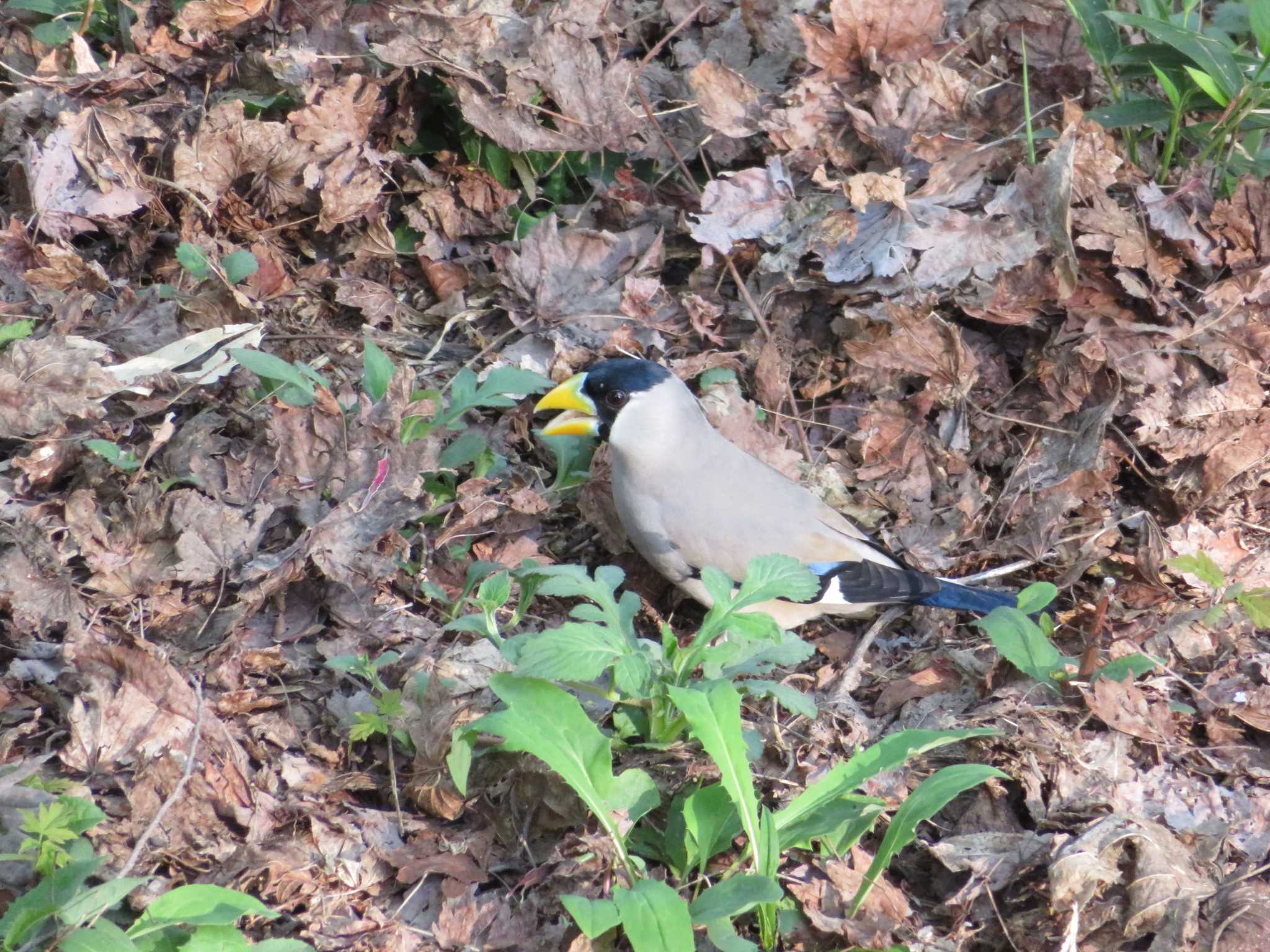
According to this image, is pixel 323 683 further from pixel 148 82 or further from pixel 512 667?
pixel 148 82

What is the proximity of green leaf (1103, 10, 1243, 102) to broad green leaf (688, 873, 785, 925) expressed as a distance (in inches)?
130

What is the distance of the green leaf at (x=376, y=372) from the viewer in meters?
3.87

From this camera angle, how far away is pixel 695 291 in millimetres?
4660

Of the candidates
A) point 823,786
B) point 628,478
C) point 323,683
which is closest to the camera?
point 823,786

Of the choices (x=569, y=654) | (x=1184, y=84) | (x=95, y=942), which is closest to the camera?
(x=95, y=942)

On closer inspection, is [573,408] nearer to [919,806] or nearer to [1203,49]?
[919,806]

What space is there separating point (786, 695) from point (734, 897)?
1.75 ft

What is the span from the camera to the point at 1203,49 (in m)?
4.11

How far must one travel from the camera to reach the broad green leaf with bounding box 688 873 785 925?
2490 mm

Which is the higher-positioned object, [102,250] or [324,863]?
[102,250]


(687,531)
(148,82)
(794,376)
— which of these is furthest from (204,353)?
(794,376)

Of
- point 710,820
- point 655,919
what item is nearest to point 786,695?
point 710,820

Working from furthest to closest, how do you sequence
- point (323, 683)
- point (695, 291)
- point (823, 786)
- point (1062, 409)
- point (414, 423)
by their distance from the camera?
1. point (695, 291)
2. point (1062, 409)
3. point (414, 423)
4. point (323, 683)
5. point (823, 786)

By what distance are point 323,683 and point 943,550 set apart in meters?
2.27
